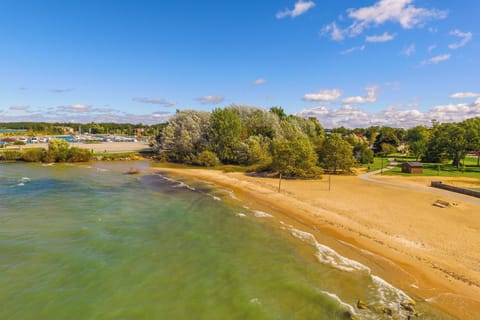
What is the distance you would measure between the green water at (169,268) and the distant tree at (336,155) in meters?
24.1

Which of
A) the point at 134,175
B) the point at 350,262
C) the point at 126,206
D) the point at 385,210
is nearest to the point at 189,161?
the point at 134,175

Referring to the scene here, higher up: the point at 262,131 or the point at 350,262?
the point at 262,131

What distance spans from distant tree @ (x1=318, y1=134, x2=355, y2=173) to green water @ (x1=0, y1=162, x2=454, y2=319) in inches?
948

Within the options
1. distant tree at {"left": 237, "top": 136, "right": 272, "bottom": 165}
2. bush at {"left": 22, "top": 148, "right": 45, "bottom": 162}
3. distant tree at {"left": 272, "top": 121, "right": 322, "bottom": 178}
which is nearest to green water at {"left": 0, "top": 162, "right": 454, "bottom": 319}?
distant tree at {"left": 272, "top": 121, "right": 322, "bottom": 178}

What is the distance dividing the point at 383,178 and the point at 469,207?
15.2m

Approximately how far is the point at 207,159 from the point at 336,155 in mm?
24890

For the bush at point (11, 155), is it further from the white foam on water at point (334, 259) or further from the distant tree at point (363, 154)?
the distant tree at point (363, 154)

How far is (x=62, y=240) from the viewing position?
1630 centimetres

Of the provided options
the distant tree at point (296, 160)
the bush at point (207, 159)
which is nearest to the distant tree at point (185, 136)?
the bush at point (207, 159)

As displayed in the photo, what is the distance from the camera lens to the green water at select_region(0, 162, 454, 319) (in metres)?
10.4

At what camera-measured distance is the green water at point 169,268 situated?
10.4m

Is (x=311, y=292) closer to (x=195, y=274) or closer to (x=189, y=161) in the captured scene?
(x=195, y=274)

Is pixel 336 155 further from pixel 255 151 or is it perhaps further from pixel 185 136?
pixel 185 136

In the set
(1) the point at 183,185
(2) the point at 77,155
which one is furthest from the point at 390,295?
(2) the point at 77,155
